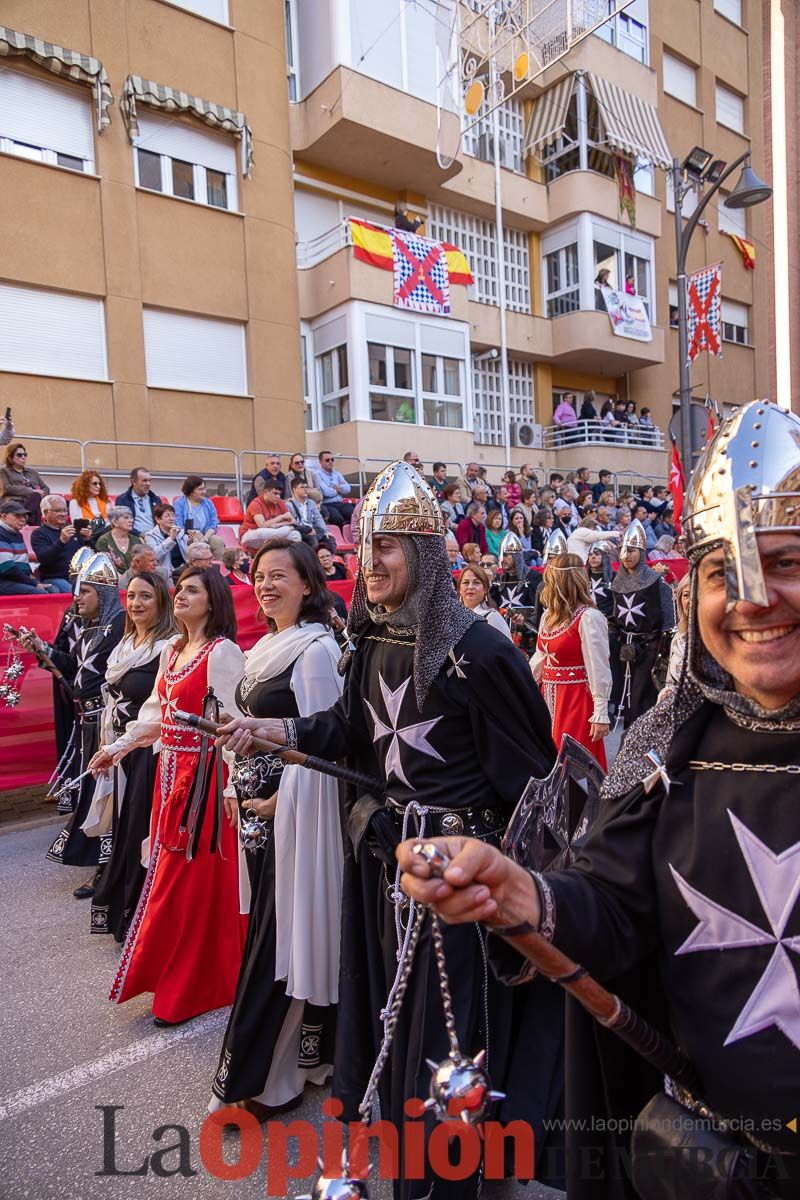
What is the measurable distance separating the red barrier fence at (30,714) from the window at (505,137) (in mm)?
18333

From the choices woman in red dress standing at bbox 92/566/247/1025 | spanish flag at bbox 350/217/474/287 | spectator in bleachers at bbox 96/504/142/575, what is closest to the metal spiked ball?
woman in red dress standing at bbox 92/566/247/1025

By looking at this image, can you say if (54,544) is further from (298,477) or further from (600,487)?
(600,487)

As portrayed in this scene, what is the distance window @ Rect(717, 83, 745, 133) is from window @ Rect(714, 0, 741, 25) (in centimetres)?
206

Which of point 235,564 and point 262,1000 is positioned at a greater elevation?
point 235,564

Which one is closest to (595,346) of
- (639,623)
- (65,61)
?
(65,61)

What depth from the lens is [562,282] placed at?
72.8ft

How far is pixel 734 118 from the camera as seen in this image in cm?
2617

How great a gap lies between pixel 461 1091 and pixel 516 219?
2347 cm

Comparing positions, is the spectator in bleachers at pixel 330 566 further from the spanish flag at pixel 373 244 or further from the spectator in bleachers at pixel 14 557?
the spanish flag at pixel 373 244

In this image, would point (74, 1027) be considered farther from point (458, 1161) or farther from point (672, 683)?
point (672, 683)

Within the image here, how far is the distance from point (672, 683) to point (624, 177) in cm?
2503

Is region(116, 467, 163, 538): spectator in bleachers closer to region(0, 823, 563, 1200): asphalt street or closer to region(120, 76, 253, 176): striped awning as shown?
region(0, 823, 563, 1200): asphalt street

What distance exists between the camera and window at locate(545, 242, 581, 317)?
2192cm

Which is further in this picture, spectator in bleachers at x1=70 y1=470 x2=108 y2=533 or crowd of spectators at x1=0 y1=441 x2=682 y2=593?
spectator in bleachers at x1=70 y1=470 x2=108 y2=533
